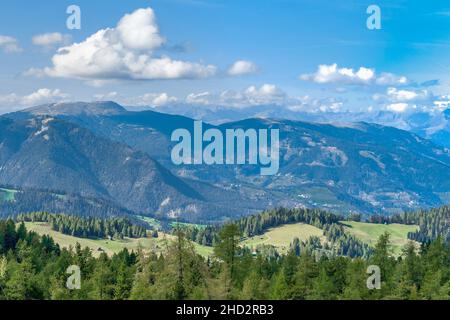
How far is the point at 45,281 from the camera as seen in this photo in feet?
360

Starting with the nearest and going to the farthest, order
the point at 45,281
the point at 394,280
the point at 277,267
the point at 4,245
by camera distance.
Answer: the point at 394,280, the point at 45,281, the point at 277,267, the point at 4,245

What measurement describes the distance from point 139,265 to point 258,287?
22.1 m

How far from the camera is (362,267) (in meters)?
101

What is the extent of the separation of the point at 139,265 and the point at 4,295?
21.4 metres
